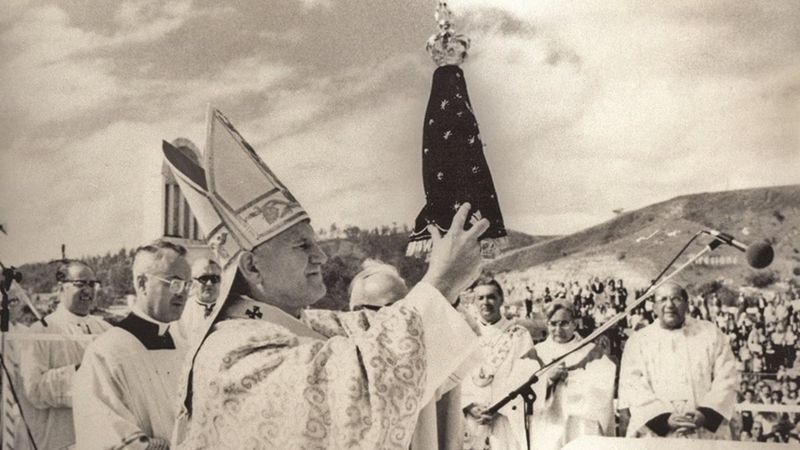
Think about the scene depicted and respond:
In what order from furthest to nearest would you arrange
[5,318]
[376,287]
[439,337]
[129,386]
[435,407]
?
[5,318] < [129,386] < [376,287] < [435,407] < [439,337]

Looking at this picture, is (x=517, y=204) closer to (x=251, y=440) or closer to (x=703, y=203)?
(x=703, y=203)

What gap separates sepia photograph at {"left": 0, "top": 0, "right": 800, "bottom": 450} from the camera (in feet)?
12.4

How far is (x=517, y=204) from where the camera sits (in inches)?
159

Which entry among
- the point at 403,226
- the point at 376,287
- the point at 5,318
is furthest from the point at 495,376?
the point at 5,318

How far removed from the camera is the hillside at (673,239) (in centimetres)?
377

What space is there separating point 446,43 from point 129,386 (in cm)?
188

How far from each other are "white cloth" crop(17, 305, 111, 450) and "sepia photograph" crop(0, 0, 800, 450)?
12 millimetres

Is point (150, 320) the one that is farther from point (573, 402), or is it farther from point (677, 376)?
point (677, 376)

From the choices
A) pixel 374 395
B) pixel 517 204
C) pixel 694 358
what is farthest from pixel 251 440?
pixel 694 358

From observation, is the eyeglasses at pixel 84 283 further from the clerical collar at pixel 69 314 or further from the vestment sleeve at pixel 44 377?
the vestment sleeve at pixel 44 377

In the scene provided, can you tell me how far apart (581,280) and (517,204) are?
37 cm

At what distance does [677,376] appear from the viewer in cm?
378

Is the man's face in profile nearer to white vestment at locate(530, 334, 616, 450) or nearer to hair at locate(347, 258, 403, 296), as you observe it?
white vestment at locate(530, 334, 616, 450)

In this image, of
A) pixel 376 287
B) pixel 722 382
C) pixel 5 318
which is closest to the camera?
pixel 722 382
